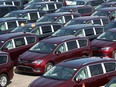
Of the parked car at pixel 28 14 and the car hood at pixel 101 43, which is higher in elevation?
the car hood at pixel 101 43

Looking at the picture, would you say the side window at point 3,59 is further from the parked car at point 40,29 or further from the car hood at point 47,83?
the parked car at point 40,29

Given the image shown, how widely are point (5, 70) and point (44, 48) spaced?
296 centimetres

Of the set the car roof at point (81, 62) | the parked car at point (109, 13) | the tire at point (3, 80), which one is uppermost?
the car roof at point (81, 62)

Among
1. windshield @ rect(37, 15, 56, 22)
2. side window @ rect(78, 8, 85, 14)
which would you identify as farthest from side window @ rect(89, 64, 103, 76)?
side window @ rect(78, 8, 85, 14)

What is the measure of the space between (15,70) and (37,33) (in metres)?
5.06

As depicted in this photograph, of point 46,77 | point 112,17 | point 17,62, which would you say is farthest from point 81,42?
point 112,17

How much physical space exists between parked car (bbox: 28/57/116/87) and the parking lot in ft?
9.68

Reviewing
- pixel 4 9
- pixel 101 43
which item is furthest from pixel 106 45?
pixel 4 9

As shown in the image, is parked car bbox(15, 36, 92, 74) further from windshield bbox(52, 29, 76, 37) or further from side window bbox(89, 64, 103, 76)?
side window bbox(89, 64, 103, 76)

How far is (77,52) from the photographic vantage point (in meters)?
20.7

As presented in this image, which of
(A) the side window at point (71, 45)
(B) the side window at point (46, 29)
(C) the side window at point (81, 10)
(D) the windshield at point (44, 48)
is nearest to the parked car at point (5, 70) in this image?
(D) the windshield at point (44, 48)

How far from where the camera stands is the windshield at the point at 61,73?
14.9 metres

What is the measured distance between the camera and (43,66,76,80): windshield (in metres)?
14.9

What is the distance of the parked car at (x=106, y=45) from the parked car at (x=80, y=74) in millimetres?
4860
